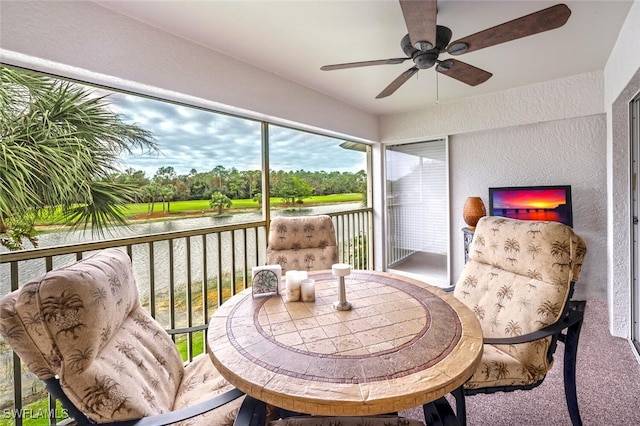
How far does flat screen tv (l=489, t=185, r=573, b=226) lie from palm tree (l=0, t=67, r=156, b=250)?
12.1 ft

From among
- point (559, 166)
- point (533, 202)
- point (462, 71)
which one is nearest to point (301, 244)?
point (462, 71)

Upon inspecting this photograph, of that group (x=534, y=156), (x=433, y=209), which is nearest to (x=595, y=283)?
(x=534, y=156)

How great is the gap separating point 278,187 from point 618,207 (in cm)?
309

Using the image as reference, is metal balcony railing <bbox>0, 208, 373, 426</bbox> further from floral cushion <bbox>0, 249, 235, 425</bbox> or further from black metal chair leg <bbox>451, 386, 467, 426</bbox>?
black metal chair leg <bbox>451, 386, 467, 426</bbox>

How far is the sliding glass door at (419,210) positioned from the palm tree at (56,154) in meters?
3.47

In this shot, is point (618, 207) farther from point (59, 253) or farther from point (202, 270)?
point (59, 253)

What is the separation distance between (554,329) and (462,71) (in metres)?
1.70

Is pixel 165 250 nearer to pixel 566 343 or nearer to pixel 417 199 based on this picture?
pixel 566 343

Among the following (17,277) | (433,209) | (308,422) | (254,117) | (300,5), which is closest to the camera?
(308,422)

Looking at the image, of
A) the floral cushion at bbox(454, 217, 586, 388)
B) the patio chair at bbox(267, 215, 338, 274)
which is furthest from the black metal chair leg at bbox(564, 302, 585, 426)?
the patio chair at bbox(267, 215, 338, 274)

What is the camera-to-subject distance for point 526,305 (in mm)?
1501

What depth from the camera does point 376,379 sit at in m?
0.84

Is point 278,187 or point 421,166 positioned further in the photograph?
point 421,166

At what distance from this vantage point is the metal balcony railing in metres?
1.47
